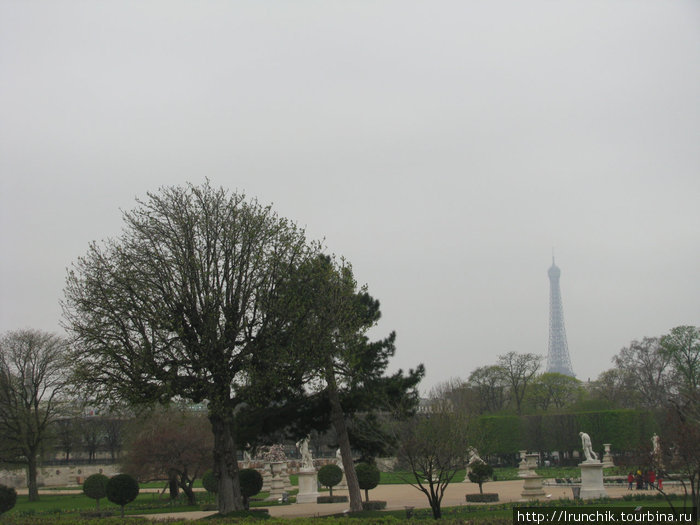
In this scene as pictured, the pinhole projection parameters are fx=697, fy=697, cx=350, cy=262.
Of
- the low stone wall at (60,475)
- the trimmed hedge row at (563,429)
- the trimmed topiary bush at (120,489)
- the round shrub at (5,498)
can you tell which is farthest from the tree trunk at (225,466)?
the low stone wall at (60,475)

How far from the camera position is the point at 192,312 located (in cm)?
2322

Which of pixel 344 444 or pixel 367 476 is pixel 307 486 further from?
pixel 344 444

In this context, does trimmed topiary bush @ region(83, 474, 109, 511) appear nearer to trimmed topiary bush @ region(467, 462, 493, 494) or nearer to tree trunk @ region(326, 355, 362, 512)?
tree trunk @ region(326, 355, 362, 512)

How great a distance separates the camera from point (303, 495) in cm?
3431

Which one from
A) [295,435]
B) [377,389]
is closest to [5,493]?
[295,435]

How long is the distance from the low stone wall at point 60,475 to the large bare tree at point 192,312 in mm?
44505

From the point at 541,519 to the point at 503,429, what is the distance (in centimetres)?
4810

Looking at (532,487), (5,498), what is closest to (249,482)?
(5,498)

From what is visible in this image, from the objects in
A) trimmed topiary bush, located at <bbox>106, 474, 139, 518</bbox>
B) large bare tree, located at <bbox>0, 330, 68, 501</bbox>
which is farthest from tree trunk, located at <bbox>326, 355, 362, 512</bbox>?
large bare tree, located at <bbox>0, 330, 68, 501</bbox>

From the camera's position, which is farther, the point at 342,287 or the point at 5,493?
the point at 5,493

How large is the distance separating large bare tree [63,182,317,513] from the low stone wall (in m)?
44.5

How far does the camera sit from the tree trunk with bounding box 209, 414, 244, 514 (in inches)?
902

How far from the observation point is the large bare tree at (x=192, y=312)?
22.3 m

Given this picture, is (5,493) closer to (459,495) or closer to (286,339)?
(286,339)
